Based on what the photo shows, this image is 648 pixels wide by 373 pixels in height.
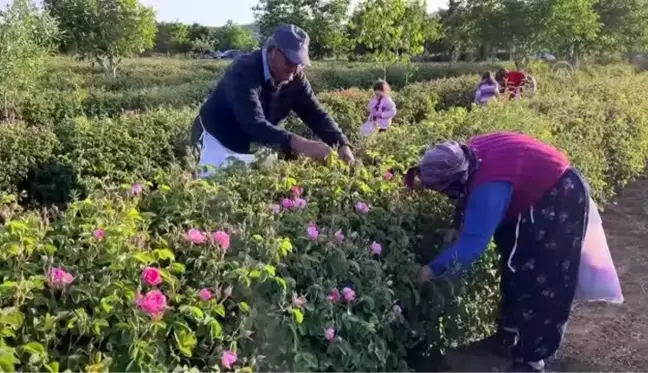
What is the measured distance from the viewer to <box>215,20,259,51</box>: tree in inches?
2852

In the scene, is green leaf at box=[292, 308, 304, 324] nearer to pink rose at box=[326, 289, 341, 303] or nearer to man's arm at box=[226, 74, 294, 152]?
pink rose at box=[326, 289, 341, 303]

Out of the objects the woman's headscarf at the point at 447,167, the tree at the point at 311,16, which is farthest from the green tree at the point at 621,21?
the woman's headscarf at the point at 447,167

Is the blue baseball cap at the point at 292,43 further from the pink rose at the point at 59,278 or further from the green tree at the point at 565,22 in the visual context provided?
the green tree at the point at 565,22

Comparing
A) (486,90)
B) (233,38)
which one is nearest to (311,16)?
(486,90)

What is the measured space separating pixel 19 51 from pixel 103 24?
Result: 12.3 metres

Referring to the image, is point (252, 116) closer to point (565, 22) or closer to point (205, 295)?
point (205, 295)

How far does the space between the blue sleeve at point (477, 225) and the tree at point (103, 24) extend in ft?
75.0

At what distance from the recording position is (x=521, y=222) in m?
3.75

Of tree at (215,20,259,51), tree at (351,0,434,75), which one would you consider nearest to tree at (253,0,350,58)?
tree at (351,0,434,75)

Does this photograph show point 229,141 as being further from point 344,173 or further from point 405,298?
point 405,298

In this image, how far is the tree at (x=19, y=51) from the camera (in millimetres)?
12586

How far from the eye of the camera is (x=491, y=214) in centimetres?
342

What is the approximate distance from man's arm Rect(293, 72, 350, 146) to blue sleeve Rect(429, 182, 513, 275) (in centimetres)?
117

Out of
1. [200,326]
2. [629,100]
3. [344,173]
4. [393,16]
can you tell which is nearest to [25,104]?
[393,16]
